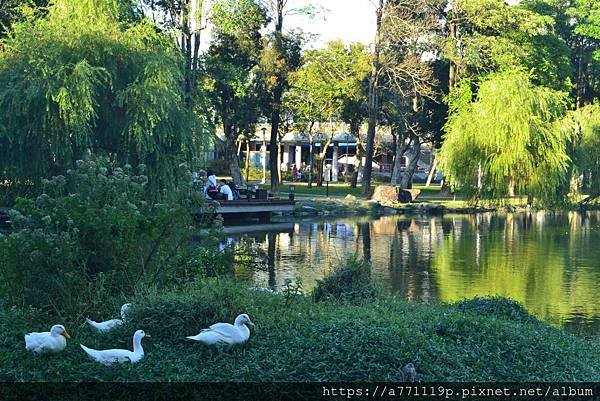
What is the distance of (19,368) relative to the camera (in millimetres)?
7551

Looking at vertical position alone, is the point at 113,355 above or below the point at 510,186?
below

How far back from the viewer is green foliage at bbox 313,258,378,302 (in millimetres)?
11469

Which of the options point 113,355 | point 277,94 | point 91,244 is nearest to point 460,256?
point 91,244

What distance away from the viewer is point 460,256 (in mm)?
24031

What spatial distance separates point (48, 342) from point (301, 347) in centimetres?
235

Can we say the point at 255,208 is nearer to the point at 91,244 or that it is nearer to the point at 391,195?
the point at 391,195

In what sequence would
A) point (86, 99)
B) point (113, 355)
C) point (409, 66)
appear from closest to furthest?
point (113, 355)
point (86, 99)
point (409, 66)

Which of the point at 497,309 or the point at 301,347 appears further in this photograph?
the point at 497,309

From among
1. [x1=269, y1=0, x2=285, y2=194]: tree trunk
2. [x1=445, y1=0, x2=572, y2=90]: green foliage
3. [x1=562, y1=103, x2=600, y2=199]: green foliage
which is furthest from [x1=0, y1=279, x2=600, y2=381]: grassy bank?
[x1=445, y1=0, x2=572, y2=90]: green foliage

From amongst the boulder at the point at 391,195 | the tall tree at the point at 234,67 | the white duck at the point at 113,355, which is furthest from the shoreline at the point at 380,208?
the white duck at the point at 113,355

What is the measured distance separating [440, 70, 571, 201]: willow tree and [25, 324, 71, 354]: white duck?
2841 cm

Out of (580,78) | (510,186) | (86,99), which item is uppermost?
(580,78)

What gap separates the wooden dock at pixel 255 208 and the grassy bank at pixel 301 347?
22.0 meters

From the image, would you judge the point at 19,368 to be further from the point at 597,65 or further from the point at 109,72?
the point at 597,65
